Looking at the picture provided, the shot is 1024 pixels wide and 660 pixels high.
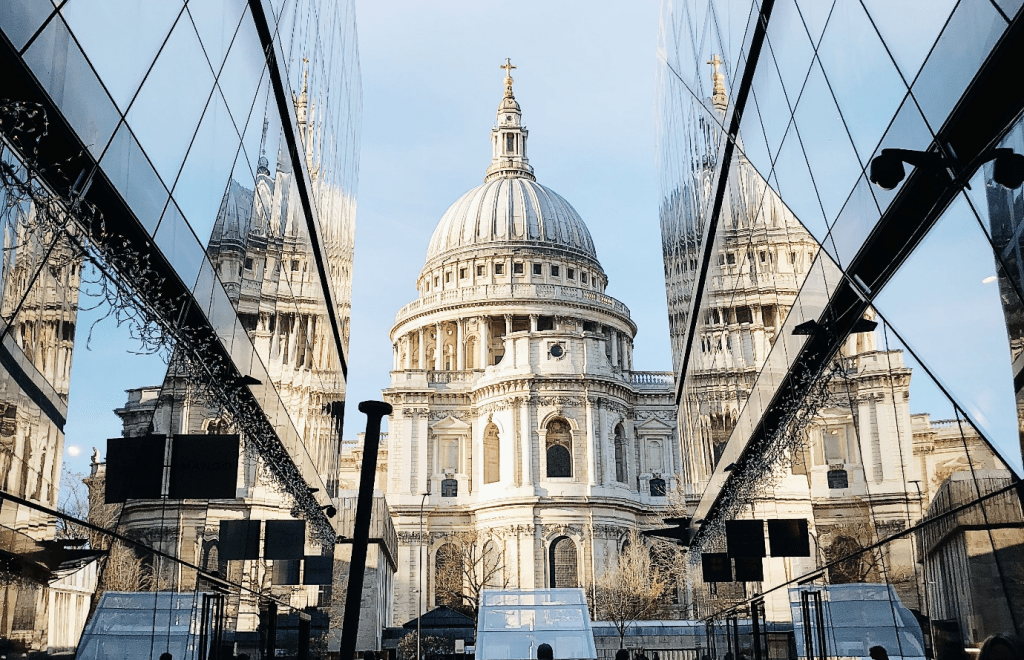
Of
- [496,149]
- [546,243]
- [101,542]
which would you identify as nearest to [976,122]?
[101,542]

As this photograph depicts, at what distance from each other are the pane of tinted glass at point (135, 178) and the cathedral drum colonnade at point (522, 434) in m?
62.2

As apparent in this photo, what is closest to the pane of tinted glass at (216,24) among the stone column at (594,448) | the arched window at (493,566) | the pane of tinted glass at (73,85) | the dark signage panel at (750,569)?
the pane of tinted glass at (73,85)

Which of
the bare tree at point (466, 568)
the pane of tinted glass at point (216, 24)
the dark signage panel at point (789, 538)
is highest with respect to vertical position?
the pane of tinted glass at point (216, 24)

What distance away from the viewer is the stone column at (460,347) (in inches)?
3484

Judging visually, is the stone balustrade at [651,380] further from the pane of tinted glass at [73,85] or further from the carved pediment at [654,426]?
the pane of tinted glass at [73,85]

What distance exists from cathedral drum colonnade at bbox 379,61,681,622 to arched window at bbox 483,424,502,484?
0.10 metres

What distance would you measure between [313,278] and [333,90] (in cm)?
487

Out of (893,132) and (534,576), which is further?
(534,576)

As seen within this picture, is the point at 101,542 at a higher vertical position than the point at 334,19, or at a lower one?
lower

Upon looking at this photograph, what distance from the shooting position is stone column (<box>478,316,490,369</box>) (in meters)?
88.3

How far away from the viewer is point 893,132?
28.9ft

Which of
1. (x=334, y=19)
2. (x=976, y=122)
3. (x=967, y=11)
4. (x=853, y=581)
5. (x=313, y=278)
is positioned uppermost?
(x=334, y=19)

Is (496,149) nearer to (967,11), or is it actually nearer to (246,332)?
(246,332)

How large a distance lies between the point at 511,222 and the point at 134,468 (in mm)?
91672
